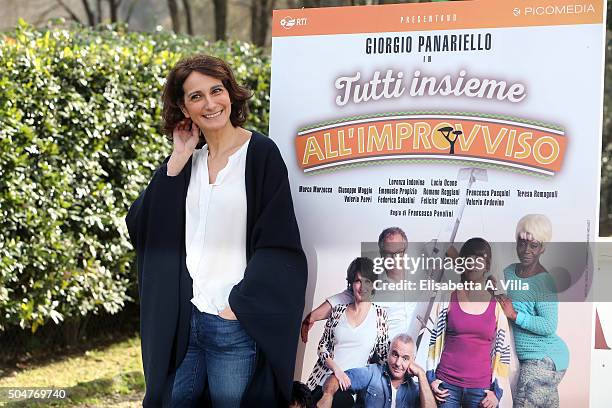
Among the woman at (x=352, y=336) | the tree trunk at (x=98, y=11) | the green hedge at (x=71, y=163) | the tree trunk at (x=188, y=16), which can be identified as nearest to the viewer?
the woman at (x=352, y=336)

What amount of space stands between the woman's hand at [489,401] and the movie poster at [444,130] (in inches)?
8.4

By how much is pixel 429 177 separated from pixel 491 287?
1.35 ft

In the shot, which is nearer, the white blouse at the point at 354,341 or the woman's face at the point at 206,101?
the woman's face at the point at 206,101

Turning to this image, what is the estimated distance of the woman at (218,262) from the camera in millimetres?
2633

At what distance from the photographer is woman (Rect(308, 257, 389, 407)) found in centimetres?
282

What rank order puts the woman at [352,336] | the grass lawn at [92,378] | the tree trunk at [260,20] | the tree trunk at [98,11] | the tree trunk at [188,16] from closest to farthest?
1. the woman at [352,336]
2. the grass lawn at [92,378]
3. the tree trunk at [260,20]
4. the tree trunk at [98,11]
5. the tree trunk at [188,16]

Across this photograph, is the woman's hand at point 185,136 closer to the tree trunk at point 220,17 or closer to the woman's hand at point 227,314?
the woman's hand at point 227,314

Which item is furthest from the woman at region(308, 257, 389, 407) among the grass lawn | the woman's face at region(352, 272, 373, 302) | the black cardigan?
the grass lawn

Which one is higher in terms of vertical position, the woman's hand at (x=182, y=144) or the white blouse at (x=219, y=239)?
the woman's hand at (x=182, y=144)

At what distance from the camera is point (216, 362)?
268 cm

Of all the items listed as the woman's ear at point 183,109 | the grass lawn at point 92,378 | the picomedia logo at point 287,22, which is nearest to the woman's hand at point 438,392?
the woman's ear at point 183,109

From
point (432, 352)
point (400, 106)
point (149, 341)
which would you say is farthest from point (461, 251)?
point (149, 341)

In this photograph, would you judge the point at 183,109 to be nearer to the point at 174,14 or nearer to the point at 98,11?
the point at 174,14

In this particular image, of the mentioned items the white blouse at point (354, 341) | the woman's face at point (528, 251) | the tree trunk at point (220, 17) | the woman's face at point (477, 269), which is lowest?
the white blouse at point (354, 341)
